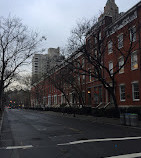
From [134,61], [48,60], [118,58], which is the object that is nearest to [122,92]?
[134,61]

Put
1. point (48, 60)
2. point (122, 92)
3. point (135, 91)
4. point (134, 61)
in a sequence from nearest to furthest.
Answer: point (135, 91) < point (134, 61) < point (122, 92) < point (48, 60)

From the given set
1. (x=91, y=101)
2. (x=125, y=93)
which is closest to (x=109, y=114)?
(x=125, y=93)

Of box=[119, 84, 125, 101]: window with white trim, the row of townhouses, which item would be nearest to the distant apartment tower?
the row of townhouses

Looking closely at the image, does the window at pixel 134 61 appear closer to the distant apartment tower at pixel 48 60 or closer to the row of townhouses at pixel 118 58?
the row of townhouses at pixel 118 58

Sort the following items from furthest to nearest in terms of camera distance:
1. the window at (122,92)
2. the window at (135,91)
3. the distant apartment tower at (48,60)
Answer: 1. the distant apartment tower at (48,60)
2. the window at (122,92)
3. the window at (135,91)

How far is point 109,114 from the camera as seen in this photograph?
878 inches

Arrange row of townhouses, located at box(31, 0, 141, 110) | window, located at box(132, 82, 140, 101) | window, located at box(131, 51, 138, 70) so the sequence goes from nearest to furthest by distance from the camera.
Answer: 1. row of townhouses, located at box(31, 0, 141, 110)
2. window, located at box(132, 82, 140, 101)
3. window, located at box(131, 51, 138, 70)

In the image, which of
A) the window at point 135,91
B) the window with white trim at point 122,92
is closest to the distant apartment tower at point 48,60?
the window with white trim at point 122,92

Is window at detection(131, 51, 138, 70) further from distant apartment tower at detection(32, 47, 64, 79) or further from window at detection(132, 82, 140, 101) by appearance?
distant apartment tower at detection(32, 47, 64, 79)

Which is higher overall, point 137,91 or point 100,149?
point 137,91

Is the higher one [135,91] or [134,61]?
[134,61]

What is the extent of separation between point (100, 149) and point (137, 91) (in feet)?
55.1

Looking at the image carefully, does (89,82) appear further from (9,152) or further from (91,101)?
(9,152)

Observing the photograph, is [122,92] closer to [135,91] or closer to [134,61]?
[135,91]
